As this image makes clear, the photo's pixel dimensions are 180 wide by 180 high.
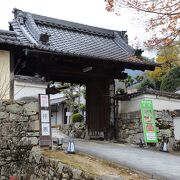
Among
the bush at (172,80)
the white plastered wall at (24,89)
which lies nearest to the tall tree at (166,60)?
the bush at (172,80)

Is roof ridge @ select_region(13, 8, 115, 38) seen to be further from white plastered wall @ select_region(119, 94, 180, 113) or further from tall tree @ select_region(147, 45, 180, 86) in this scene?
white plastered wall @ select_region(119, 94, 180, 113)

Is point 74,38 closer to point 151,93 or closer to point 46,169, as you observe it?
point 151,93

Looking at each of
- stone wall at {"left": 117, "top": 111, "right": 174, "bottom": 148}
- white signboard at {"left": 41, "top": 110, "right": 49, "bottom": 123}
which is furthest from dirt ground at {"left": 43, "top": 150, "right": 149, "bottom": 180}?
stone wall at {"left": 117, "top": 111, "right": 174, "bottom": 148}

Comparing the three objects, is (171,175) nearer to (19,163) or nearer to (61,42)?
(19,163)

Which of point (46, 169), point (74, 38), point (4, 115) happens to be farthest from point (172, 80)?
point (46, 169)

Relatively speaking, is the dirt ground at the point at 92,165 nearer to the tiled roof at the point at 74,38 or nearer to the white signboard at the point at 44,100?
the white signboard at the point at 44,100

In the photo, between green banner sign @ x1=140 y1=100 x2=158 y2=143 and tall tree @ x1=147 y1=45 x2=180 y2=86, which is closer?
green banner sign @ x1=140 y1=100 x2=158 y2=143

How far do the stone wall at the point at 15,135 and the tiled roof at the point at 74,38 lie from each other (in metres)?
3.46

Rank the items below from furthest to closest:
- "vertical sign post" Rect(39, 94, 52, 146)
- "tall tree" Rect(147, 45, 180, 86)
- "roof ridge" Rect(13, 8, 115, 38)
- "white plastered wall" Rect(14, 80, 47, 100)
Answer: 1. "tall tree" Rect(147, 45, 180, 86)
2. "roof ridge" Rect(13, 8, 115, 38)
3. "white plastered wall" Rect(14, 80, 47, 100)
4. "vertical sign post" Rect(39, 94, 52, 146)

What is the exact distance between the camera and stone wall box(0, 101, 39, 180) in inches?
425

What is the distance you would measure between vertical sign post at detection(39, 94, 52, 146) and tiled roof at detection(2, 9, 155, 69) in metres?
3.00

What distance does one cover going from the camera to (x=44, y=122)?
1106 centimetres

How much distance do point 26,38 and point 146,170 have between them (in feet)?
27.3

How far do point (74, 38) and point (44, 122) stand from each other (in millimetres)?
6979
